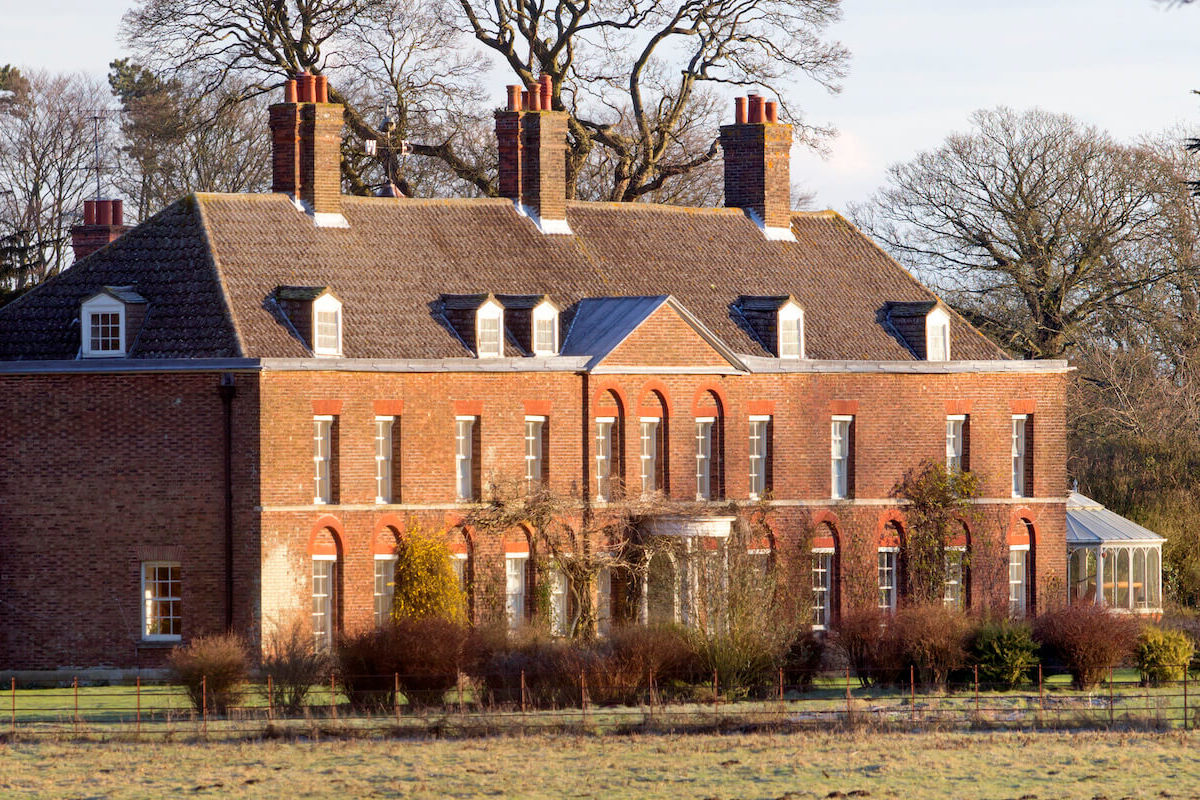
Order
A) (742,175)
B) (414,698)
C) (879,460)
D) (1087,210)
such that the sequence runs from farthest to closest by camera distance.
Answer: (1087,210) < (742,175) < (879,460) < (414,698)

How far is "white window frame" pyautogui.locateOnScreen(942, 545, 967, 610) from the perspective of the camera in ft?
166

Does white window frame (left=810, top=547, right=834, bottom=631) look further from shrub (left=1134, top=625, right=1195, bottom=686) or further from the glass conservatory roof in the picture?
the glass conservatory roof

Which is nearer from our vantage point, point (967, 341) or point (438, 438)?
point (438, 438)

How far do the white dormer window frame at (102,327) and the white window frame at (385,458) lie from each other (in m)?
5.10

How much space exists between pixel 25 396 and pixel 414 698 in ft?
34.3

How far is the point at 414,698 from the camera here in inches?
1515

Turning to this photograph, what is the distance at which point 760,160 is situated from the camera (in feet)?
176

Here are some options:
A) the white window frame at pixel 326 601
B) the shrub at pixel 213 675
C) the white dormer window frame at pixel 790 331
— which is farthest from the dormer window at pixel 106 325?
the white dormer window frame at pixel 790 331

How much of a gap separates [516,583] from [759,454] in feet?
21.5

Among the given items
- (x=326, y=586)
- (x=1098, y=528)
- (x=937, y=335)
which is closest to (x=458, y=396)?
(x=326, y=586)

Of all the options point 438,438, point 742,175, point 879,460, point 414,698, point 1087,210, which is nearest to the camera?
point 414,698

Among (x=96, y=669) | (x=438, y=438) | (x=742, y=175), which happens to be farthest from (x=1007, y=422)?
(x=96, y=669)

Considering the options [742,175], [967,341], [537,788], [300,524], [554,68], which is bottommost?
[537,788]

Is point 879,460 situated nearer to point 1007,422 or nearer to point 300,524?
point 1007,422
